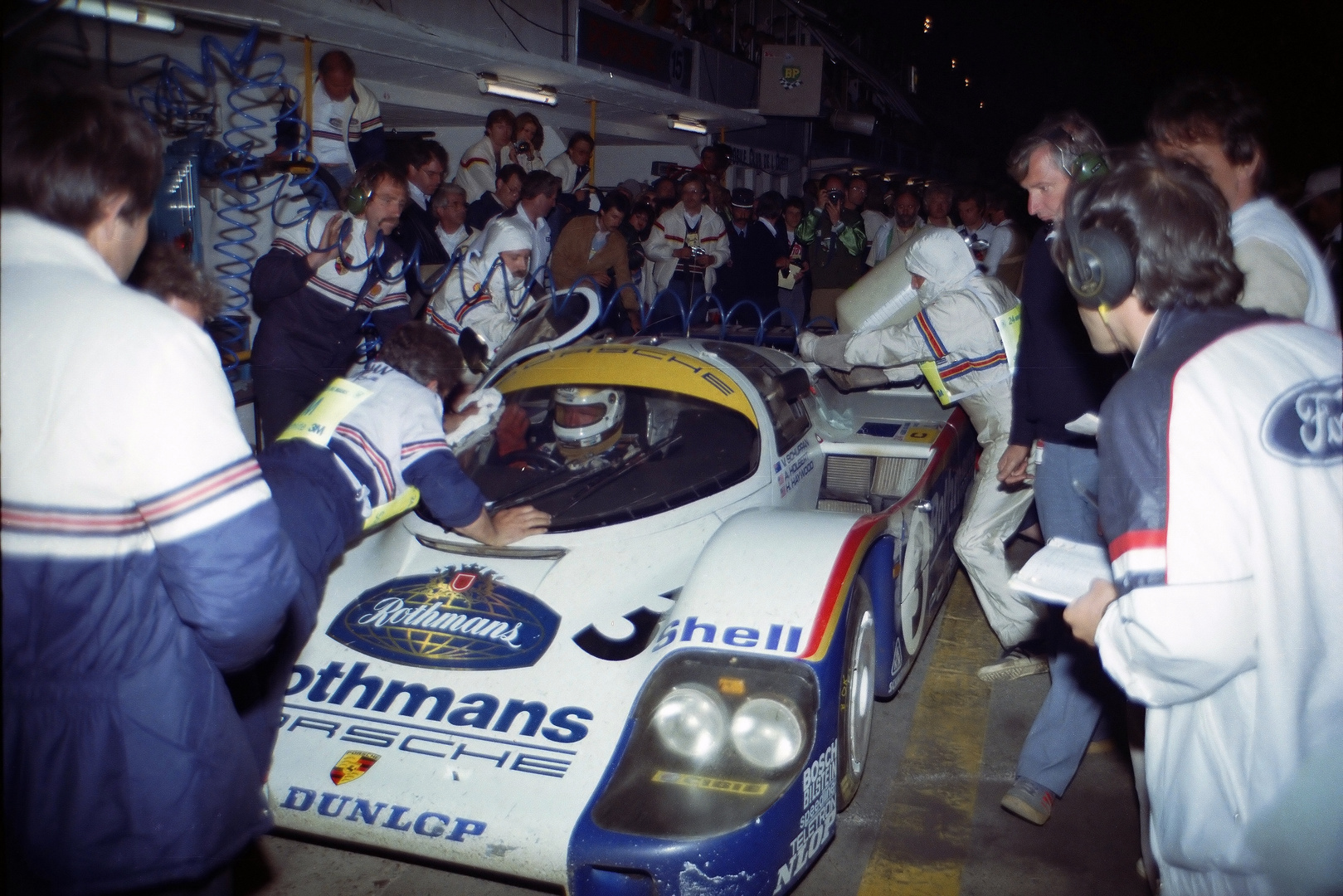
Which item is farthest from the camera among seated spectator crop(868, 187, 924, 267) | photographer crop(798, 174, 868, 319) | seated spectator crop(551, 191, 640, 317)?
seated spectator crop(868, 187, 924, 267)

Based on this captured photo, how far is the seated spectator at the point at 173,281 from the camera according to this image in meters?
1.96

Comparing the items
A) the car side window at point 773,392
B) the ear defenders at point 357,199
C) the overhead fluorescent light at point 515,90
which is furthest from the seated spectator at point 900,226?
the ear defenders at point 357,199

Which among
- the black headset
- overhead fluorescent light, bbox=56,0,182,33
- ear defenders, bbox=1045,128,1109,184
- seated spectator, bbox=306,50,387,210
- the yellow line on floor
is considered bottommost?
the yellow line on floor

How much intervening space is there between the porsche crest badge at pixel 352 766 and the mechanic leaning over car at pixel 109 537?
725 mm

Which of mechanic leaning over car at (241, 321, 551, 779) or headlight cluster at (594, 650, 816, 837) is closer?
headlight cluster at (594, 650, 816, 837)

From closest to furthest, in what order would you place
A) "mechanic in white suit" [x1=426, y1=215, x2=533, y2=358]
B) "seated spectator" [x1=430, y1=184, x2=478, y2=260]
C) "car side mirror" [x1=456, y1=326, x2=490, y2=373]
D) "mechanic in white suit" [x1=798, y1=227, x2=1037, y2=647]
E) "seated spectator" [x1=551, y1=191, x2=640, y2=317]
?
"mechanic in white suit" [x1=798, y1=227, x2=1037, y2=647] → "car side mirror" [x1=456, y1=326, x2=490, y2=373] → "mechanic in white suit" [x1=426, y1=215, x2=533, y2=358] → "seated spectator" [x1=430, y1=184, x2=478, y2=260] → "seated spectator" [x1=551, y1=191, x2=640, y2=317]

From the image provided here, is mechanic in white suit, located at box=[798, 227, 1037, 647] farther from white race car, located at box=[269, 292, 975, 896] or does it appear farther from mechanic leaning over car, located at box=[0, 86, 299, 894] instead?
mechanic leaning over car, located at box=[0, 86, 299, 894]

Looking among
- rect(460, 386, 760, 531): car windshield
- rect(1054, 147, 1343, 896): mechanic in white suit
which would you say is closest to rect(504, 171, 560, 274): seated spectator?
rect(460, 386, 760, 531): car windshield

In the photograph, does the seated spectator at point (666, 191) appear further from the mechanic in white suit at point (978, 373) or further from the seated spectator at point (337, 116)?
the mechanic in white suit at point (978, 373)

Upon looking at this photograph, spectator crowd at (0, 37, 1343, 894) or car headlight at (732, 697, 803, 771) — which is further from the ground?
spectator crowd at (0, 37, 1343, 894)

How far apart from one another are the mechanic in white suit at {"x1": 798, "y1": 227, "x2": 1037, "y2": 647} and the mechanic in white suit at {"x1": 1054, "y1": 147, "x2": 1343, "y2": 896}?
2.13m

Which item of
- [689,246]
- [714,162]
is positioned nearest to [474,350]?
[689,246]

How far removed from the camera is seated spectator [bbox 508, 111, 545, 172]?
698 centimetres

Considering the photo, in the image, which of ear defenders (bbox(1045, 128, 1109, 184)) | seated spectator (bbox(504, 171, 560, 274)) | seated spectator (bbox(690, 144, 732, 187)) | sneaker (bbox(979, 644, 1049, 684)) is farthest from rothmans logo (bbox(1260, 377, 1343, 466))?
seated spectator (bbox(690, 144, 732, 187))
